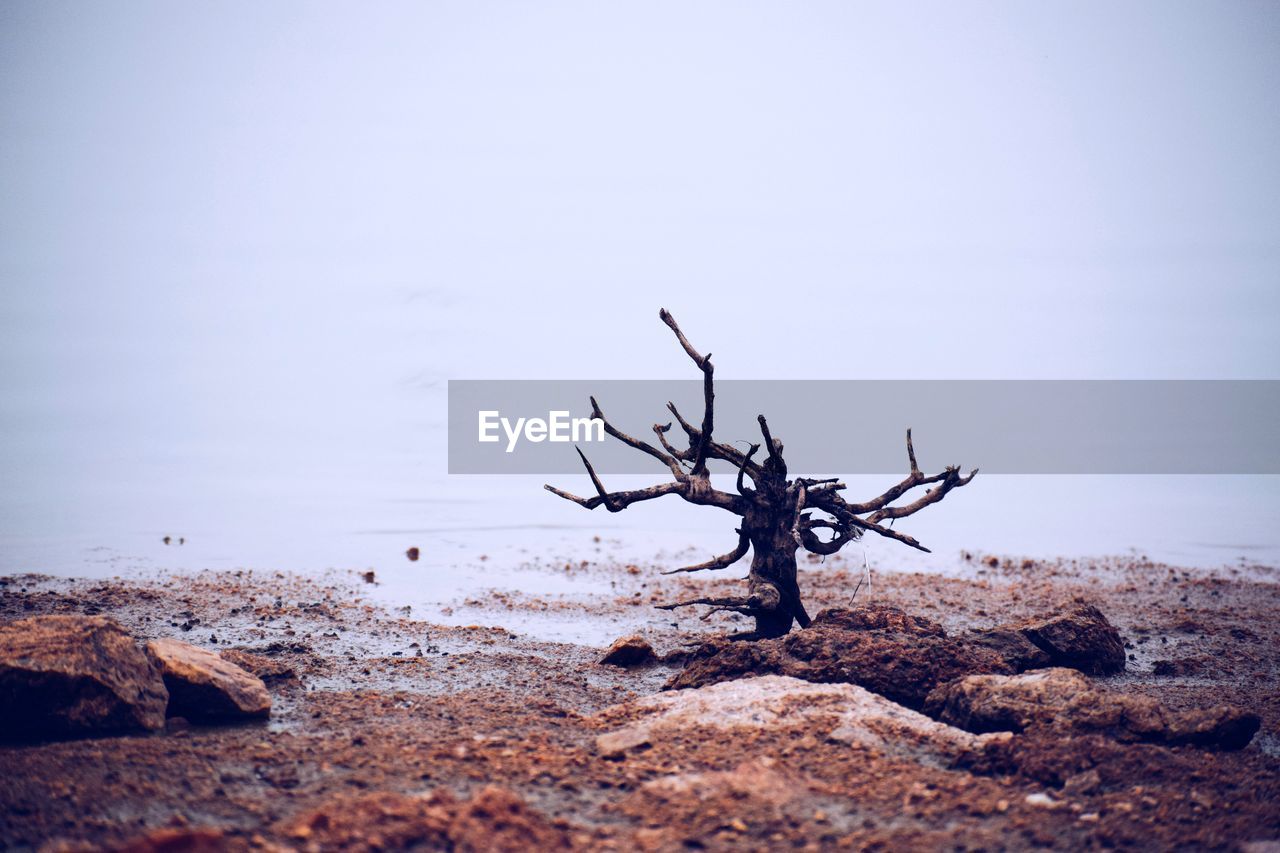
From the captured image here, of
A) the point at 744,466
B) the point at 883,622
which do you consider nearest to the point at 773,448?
the point at 744,466

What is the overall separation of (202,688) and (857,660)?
15.0 ft

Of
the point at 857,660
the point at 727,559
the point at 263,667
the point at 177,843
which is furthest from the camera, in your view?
the point at 727,559

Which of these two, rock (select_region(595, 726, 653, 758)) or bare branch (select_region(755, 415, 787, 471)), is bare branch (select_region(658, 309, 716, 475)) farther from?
rock (select_region(595, 726, 653, 758))

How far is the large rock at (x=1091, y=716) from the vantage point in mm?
6523

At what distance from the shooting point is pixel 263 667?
309 inches

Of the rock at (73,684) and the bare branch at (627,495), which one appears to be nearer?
the rock at (73,684)

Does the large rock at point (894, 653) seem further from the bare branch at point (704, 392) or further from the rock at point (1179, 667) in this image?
the bare branch at point (704, 392)

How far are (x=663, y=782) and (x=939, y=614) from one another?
23.0 feet

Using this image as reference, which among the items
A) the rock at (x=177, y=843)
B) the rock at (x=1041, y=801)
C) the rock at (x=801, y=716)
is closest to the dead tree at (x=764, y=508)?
the rock at (x=801, y=716)

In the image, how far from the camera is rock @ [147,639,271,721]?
6.66m

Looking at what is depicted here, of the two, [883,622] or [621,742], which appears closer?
[621,742]

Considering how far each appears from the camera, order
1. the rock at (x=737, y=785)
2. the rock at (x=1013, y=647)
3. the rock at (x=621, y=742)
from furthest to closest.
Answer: the rock at (x=1013, y=647)
the rock at (x=621, y=742)
the rock at (x=737, y=785)

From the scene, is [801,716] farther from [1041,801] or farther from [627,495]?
[627,495]

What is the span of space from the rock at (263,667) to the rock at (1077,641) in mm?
6270
